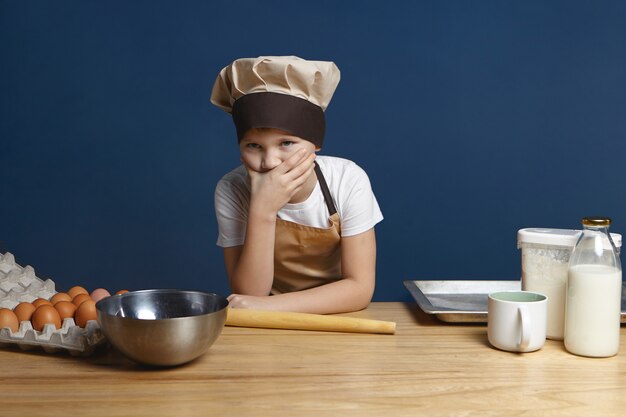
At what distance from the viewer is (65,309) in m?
1.15

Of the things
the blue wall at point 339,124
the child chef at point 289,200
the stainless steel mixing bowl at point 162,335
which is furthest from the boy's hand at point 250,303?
the blue wall at point 339,124

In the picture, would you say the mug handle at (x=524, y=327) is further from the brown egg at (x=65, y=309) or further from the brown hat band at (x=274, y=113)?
the brown egg at (x=65, y=309)

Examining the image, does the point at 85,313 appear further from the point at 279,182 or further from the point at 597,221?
the point at 597,221

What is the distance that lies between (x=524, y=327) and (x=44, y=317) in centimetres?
80

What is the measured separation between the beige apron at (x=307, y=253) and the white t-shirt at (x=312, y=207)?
2 centimetres

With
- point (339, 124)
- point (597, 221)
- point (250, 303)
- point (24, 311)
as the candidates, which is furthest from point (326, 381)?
point (339, 124)

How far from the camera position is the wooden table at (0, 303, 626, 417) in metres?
0.80

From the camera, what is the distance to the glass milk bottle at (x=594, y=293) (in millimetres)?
980

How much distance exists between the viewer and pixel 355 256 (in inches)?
59.5

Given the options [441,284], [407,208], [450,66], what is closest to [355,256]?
[441,284]

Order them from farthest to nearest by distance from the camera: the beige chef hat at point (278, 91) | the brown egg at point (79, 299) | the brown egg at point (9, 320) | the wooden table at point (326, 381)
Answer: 1. the beige chef hat at point (278, 91)
2. the brown egg at point (79, 299)
3. the brown egg at point (9, 320)
4. the wooden table at point (326, 381)

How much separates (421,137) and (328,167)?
3.76ft

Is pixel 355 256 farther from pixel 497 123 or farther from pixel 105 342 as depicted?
pixel 497 123

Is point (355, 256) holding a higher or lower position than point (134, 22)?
lower
